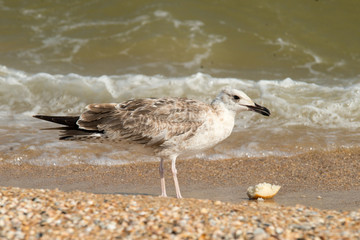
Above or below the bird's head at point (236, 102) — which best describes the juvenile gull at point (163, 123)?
below

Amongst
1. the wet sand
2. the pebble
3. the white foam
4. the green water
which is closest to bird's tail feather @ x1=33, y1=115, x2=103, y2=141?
→ the wet sand

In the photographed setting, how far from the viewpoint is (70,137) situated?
5.73 metres

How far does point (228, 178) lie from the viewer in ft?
20.7

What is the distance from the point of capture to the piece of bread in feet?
17.9

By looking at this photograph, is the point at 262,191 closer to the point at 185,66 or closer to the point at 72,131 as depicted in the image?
the point at 72,131

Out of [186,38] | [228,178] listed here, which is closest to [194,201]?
[228,178]

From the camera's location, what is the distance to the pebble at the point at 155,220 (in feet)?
12.2

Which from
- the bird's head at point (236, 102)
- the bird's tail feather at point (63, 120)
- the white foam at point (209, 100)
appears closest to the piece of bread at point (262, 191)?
the bird's head at point (236, 102)

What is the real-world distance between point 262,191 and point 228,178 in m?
0.90

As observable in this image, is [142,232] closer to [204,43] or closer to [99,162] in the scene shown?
[99,162]

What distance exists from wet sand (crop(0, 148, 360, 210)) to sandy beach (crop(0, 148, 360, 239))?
0.01m

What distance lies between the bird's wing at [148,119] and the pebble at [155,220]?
3.66 feet

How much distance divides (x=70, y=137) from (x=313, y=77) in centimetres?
713

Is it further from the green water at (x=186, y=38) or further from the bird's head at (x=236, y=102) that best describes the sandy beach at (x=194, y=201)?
the green water at (x=186, y=38)
